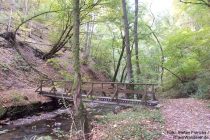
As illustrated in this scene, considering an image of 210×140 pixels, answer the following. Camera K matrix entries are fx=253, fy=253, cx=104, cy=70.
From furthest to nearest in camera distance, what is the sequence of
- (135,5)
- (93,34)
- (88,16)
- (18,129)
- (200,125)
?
(93,34) → (88,16) → (135,5) → (18,129) → (200,125)

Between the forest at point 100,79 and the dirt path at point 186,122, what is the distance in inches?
1.2

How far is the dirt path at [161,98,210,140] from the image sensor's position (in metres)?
Answer: 7.15

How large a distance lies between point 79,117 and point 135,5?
12953 millimetres

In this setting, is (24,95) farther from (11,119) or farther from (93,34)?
(93,34)

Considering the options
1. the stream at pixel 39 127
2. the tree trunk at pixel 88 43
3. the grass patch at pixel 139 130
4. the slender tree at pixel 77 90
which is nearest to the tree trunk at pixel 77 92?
the slender tree at pixel 77 90

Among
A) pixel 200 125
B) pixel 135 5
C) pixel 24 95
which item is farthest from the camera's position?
pixel 135 5

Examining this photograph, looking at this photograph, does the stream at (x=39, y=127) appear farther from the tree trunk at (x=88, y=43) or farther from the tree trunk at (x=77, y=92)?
the tree trunk at (x=88, y=43)

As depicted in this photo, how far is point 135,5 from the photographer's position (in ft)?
63.7

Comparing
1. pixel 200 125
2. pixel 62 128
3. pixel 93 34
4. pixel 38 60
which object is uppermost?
pixel 93 34

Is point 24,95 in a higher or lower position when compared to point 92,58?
lower

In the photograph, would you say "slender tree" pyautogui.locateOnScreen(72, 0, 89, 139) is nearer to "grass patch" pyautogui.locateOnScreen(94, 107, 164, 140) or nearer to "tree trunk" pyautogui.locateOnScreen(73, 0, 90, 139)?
"tree trunk" pyautogui.locateOnScreen(73, 0, 90, 139)

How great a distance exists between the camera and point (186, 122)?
28.6 ft

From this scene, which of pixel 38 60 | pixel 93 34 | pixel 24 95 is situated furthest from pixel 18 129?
pixel 93 34

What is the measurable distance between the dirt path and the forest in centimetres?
3
